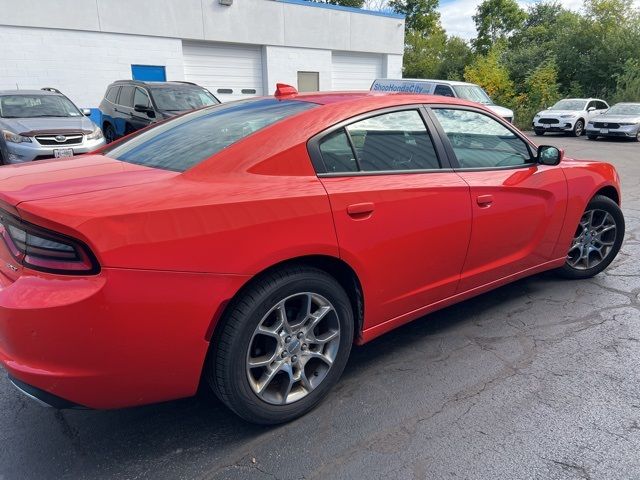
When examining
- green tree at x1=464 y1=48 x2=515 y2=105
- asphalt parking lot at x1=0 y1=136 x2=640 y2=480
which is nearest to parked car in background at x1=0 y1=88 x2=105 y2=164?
asphalt parking lot at x1=0 y1=136 x2=640 y2=480

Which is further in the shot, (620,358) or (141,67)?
(141,67)

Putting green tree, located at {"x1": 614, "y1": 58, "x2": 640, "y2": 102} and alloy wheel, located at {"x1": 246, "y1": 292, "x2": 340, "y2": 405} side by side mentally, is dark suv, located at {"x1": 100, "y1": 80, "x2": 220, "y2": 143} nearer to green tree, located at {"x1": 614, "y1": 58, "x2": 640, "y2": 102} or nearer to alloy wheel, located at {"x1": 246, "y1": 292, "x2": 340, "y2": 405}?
alloy wheel, located at {"x1": 246, "y1": 292, "x2": 340, "y2": 405}

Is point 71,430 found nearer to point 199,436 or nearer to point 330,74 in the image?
point 199,436

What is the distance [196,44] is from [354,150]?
657 inches

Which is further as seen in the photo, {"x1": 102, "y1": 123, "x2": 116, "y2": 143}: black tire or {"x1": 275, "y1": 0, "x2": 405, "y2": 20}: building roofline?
{"x1": 275, "y1": 0, "x2": 405, "y2": 20}: building roofline

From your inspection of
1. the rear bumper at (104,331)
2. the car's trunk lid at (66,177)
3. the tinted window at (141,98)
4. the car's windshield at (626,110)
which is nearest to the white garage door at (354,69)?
the car's windshield at (626,110)

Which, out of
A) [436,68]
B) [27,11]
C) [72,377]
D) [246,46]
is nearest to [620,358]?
[72,377]

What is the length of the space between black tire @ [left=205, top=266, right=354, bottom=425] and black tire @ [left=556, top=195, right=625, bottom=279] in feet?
8.54

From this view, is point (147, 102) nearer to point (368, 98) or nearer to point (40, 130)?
point (40, 130)

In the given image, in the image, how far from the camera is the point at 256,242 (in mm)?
2043

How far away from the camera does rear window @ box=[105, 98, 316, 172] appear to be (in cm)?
241

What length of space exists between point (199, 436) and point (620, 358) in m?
2.56

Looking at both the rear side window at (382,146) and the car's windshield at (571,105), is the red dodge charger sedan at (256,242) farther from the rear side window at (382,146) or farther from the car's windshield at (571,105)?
the car's windshield at (571,105)

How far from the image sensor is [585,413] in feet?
8.02
